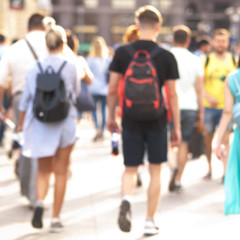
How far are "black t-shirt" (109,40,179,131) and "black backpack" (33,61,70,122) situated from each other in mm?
496

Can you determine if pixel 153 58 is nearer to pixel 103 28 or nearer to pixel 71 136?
pixel 71 136

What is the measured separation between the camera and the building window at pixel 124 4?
8681 centimetres

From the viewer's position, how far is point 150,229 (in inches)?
233

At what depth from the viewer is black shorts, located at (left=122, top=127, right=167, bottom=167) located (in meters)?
5.83

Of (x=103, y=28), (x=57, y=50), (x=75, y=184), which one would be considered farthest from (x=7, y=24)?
(x=103, y=28)

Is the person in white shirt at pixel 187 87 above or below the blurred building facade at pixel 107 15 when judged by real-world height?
below

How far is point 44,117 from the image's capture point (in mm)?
5754

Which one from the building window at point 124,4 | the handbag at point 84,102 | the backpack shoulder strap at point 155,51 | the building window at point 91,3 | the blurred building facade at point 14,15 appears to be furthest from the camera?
the building window at point 91,3

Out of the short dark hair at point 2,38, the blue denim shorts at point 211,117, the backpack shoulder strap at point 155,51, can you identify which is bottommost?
the blue denim shorts at point 211,117

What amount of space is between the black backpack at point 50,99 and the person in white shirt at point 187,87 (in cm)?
245

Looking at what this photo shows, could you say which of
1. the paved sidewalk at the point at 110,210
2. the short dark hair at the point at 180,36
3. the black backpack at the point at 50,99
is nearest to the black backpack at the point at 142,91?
the black backpack at the point at 50,99

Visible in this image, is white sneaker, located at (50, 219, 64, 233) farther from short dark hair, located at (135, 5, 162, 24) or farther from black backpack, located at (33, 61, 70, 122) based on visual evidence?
short dark hair, located at (135, 5, 162, 24)

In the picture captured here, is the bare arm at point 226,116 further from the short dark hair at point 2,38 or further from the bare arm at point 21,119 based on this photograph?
the short dark hair at point 2,38

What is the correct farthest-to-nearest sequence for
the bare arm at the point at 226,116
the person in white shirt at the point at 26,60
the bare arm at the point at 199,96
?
the bare arm at the point at 199,96, the person in white shirt at the point at 26,60, the bare arm at the point at 226,116
